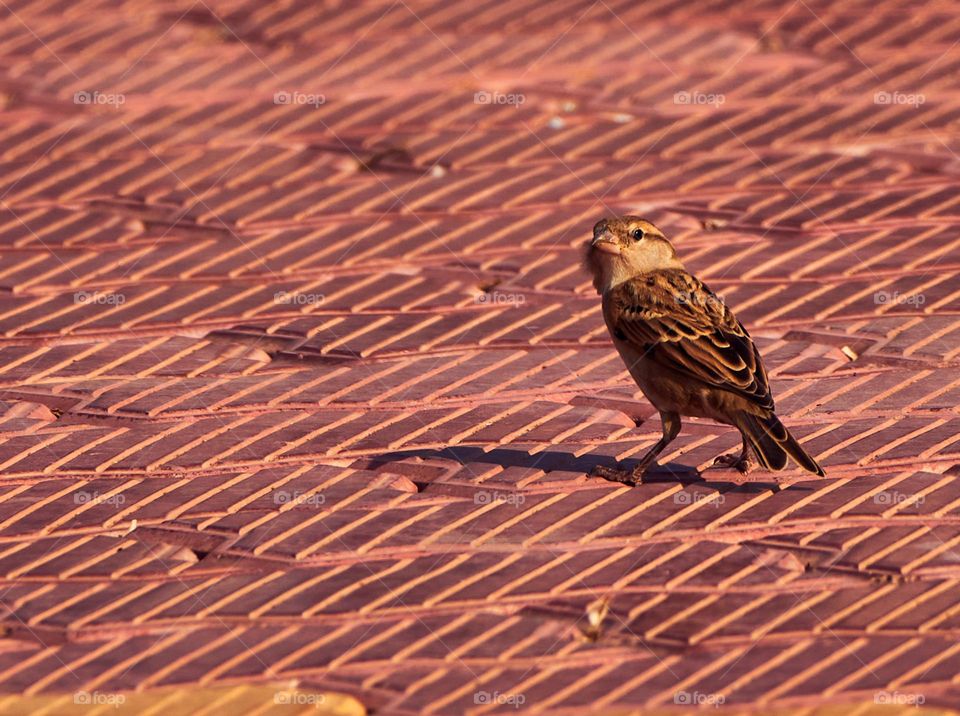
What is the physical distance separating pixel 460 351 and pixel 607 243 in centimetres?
95

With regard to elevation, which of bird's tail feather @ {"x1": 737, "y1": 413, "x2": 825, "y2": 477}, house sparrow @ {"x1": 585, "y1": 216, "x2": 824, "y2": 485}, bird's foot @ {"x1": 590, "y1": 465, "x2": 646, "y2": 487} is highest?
house sparrow @ {"x1": 585, "y1": 216, "x2": 824, "y2": 485}

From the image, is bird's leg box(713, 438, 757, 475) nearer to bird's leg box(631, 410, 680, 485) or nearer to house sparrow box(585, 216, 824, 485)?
house sparrow box(585, 216, 824, 485)

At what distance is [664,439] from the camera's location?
217 inches

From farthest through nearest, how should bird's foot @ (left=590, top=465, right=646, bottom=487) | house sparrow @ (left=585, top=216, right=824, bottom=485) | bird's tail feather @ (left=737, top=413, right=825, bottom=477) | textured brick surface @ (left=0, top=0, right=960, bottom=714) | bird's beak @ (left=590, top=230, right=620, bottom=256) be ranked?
bird's beak @ (left=590, top=230, right=620, bottom=256) < bird's foot @ (left=590, top=465, right=646, bottom=487) < house sparrow @ (left=585, top=216, right=824, bottom=485) < bird's tail feather @ (left=737, top=413, right=825, bottom=477) < textured brick surface @ (left=0, top=0, right=960, bottom=714)

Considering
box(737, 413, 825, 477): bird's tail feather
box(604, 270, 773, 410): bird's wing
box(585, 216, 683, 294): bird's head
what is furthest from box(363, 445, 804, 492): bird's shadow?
box(585, 216, 683, 294): bird's head

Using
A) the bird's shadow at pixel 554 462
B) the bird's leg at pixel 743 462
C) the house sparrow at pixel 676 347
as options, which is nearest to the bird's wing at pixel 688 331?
the house sparrow at pixel 676 347

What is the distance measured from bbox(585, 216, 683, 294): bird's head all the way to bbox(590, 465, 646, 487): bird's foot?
60 cm

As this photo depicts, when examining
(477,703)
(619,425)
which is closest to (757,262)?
(619,425)

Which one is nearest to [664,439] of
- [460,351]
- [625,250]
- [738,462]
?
[738,462]

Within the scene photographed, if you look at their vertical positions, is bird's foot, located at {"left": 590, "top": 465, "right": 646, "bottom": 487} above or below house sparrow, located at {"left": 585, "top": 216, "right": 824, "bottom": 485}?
below

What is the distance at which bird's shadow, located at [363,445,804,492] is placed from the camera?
5.51 meters

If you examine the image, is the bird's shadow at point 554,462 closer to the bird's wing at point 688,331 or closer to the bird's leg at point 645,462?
the bird's leg at point 645,462

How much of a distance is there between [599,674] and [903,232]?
11.4 feet

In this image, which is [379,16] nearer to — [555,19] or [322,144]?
[555,19]
